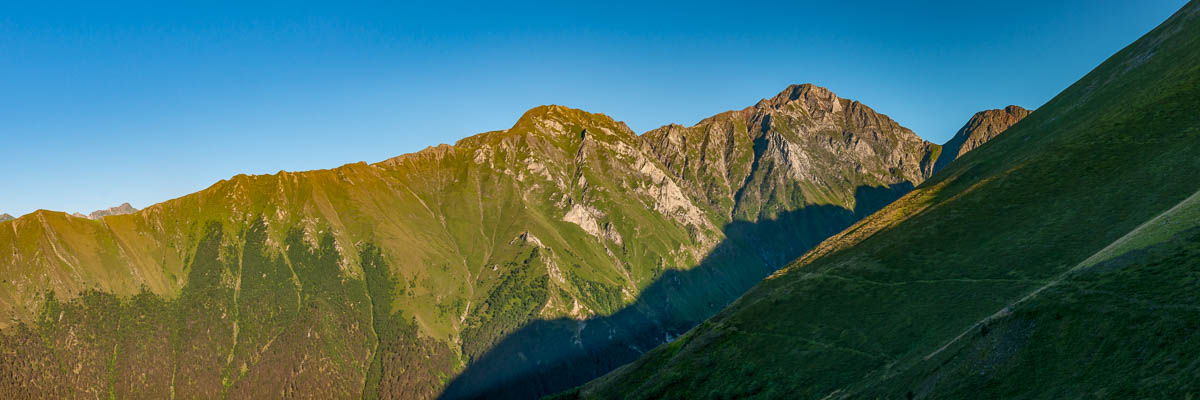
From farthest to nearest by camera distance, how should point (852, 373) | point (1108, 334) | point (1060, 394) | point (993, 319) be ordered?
point (852, 373) < point (993, 319) < point (1108, 334) < point (1060, 394)

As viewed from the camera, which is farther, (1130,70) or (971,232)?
(1130,70)

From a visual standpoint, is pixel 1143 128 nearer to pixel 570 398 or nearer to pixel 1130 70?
pixel 1130 70

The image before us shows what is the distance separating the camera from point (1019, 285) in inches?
3155

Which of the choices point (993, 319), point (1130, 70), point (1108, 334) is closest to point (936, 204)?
point (1130, 70)

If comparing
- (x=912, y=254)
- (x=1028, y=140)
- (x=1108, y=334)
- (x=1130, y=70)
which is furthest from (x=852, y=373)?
(x=1130, y=70)

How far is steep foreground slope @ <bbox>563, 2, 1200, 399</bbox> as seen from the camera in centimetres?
4509

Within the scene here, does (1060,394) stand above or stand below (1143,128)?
below

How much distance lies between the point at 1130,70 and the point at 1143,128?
6175cm

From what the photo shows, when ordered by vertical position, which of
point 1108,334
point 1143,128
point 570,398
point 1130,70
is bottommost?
point 570,398

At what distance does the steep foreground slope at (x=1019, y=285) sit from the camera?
4509cm

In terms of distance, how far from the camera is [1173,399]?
32875 mm

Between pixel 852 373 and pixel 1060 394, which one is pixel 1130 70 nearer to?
pixel 852 373

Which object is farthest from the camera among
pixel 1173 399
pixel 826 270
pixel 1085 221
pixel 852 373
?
pixel 826 270

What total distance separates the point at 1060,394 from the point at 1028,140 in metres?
153
